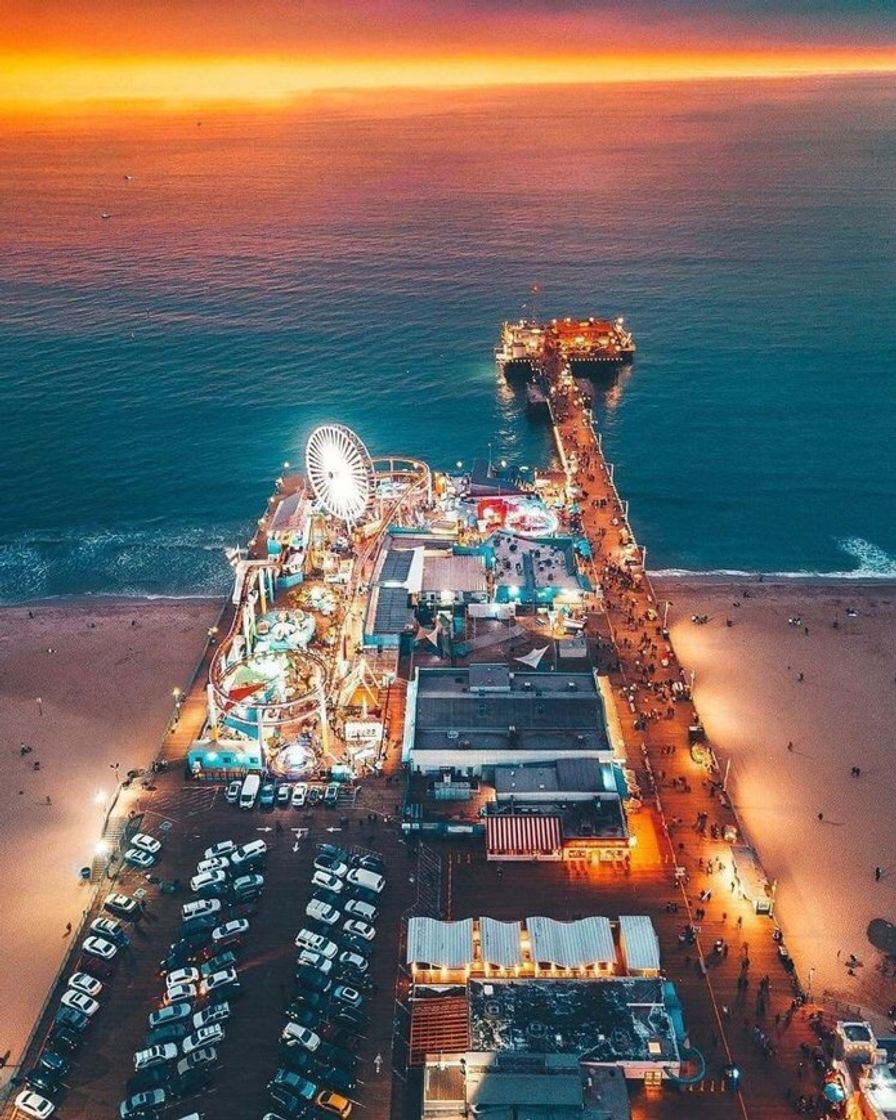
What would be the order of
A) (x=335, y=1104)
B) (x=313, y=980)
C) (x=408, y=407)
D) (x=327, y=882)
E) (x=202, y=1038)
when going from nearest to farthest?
(x=335, y=1104) → (x=202, y=1038) → (x=313, y=980) → (x=327, y=882) → (x=408, y=407)

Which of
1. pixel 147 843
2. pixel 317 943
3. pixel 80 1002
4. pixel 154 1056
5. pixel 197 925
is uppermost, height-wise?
pixel 147 843

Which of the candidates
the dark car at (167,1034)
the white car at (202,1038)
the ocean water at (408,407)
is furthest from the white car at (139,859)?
the ocean water at (408,407)

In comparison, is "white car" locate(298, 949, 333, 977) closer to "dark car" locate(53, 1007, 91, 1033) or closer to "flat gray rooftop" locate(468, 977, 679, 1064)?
"flat gray rooftop" locate(468, 977, 679, 1064)

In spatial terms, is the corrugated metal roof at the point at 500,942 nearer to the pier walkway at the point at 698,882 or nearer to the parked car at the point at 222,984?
the pier walkway at the point at 698,882

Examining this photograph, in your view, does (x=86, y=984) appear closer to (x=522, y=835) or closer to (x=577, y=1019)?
(x=522, y=835)

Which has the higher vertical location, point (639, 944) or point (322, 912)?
point (322, 912)

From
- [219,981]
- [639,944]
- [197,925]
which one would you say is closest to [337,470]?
[197,925]

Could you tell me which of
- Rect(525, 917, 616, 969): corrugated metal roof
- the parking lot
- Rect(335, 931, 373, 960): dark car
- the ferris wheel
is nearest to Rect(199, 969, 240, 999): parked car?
the parking lot
